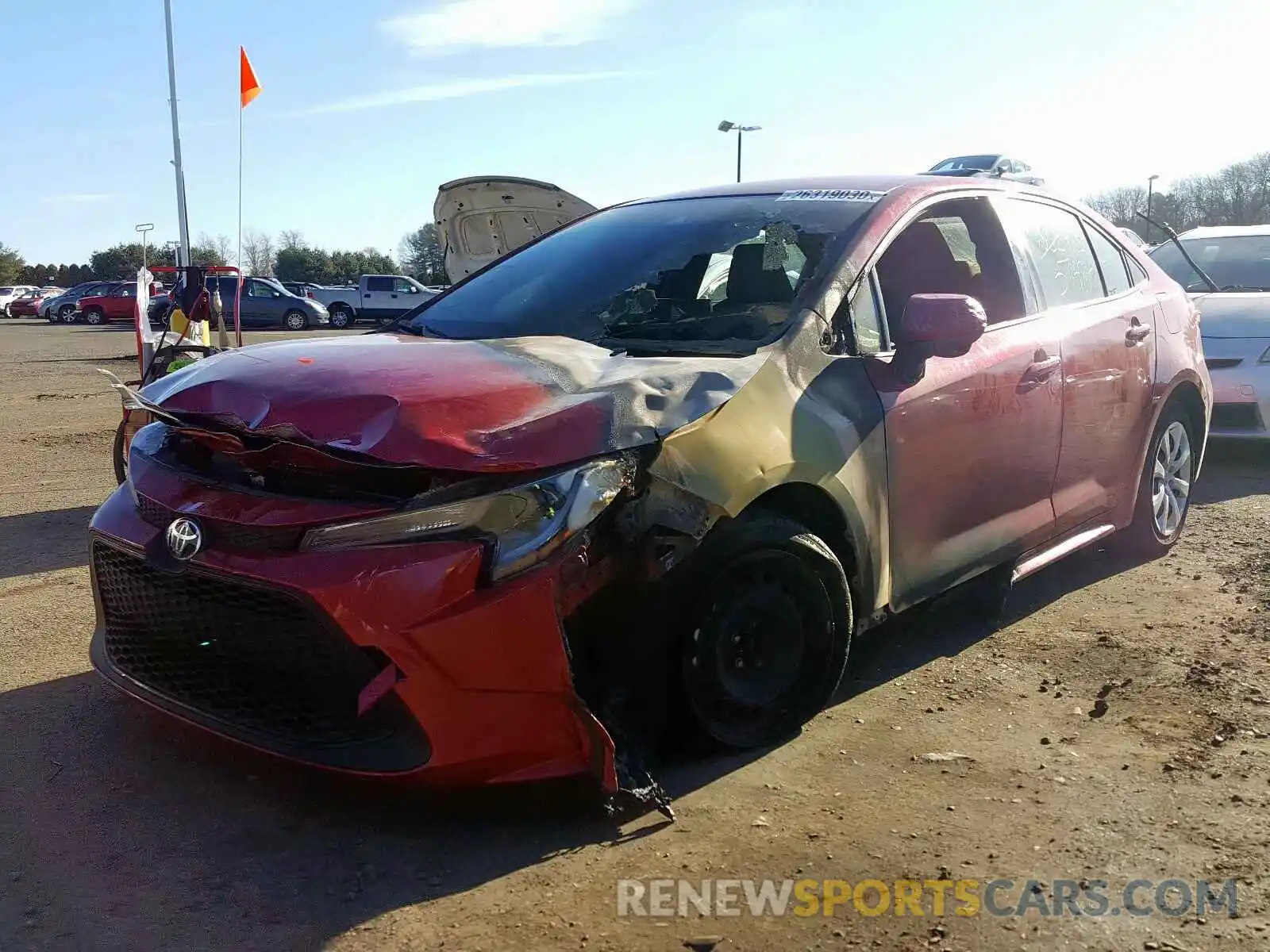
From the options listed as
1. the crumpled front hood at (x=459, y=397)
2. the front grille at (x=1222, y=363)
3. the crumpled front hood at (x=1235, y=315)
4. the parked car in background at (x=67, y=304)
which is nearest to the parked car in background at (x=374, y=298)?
the parked car in background at (x=67, y=304)

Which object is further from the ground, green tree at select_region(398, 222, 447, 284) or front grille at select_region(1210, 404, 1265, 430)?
green tree at select_region(398, 222, 447, 284)

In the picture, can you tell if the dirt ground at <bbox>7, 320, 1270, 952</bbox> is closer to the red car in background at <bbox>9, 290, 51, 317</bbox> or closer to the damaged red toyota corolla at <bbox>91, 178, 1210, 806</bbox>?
the damaged red toyota corolla at <bbox>91, 178, 1210, 806</bbox>

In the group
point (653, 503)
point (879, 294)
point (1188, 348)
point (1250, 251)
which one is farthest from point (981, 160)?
point (653, 503)

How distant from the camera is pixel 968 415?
3.87 m

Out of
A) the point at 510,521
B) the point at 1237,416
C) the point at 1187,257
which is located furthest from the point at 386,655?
the point at 1187,257

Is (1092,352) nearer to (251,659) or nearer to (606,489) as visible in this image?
(606,489)

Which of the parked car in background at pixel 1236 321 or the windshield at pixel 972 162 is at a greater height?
the windshield at pixel 972 162

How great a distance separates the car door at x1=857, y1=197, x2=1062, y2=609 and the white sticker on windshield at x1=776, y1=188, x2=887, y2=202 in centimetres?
18

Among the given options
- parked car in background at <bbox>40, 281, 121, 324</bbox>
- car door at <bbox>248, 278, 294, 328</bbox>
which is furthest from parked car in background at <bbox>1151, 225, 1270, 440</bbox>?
parked car in background at <bbox>40, 281, 121, 324</bbox>

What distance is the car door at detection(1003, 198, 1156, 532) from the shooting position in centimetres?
447

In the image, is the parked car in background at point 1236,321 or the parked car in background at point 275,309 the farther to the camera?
the parked car in background at point 275,309

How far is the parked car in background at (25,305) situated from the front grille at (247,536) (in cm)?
4946

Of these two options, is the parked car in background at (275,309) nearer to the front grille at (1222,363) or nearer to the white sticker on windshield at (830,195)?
the front grille at (1222,363)

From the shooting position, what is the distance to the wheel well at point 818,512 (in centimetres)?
327
